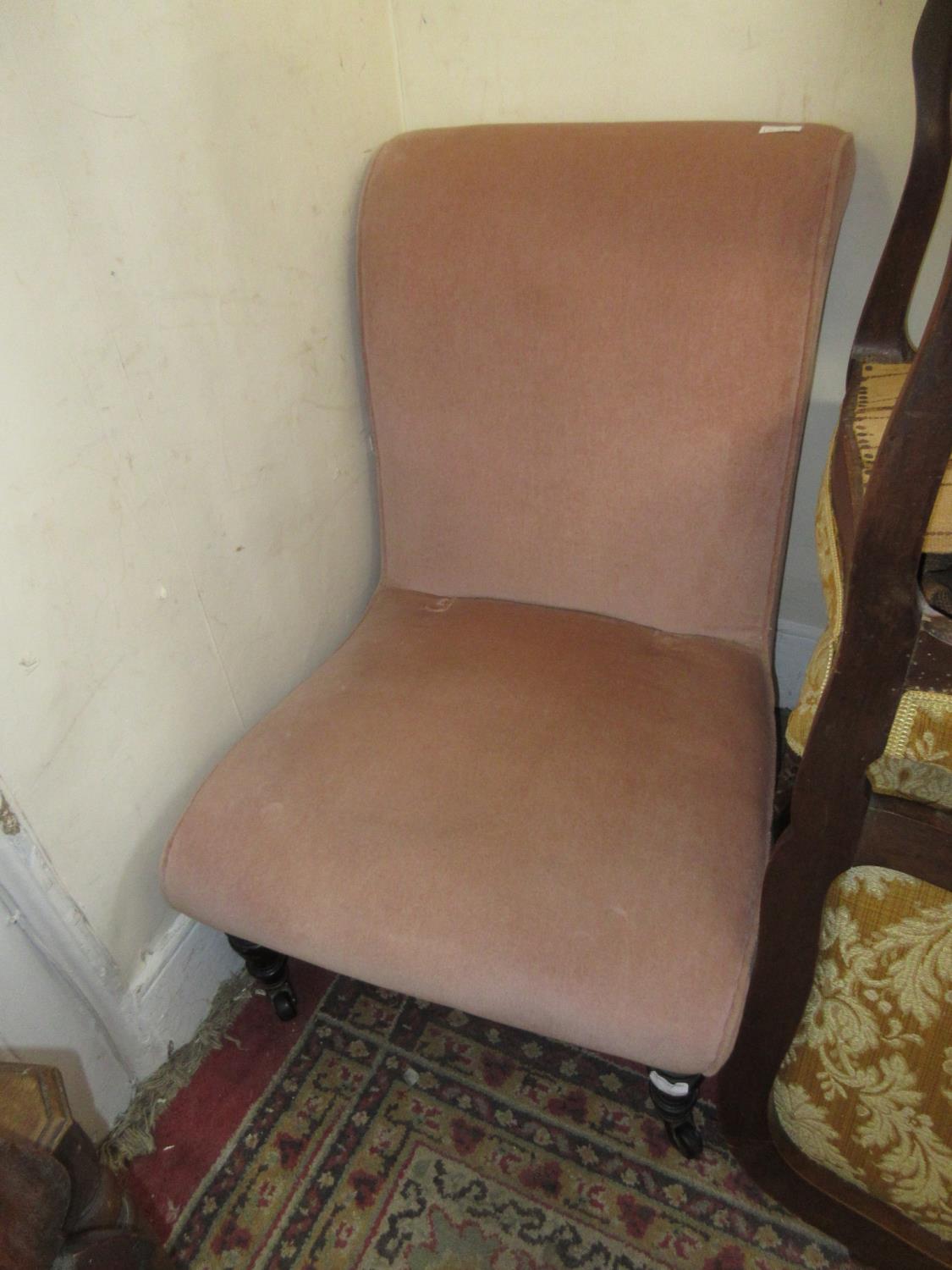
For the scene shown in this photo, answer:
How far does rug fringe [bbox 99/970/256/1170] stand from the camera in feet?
3.12

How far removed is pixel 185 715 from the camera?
914 mm

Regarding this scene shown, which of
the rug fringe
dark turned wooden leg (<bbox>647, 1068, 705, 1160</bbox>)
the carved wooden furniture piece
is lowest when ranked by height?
the rug fringe

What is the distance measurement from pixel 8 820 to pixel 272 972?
40 cm

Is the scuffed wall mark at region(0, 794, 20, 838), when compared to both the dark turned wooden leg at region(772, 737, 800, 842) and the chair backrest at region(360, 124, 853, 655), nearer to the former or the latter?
the chair backrest at region(360, 124, 853, 655)

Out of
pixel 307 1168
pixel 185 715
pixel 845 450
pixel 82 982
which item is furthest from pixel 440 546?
pixel 307 1168

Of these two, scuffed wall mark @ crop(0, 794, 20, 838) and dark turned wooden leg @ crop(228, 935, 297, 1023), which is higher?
scuffed wall mark @ crop(0, 794, 20, 838)

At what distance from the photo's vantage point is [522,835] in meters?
0.74

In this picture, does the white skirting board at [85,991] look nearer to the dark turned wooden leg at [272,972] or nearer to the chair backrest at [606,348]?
the dark turned wooden leg at [272,972]

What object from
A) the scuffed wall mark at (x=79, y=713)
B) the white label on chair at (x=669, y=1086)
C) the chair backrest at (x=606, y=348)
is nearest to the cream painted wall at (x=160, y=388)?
the scuffed wall mark at (x=79, y=713)

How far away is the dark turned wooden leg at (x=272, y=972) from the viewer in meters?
0.96

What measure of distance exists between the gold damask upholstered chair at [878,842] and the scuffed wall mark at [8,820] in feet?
2.16

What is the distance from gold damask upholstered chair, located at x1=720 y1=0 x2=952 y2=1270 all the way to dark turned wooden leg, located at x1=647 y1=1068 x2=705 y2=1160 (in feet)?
0.13

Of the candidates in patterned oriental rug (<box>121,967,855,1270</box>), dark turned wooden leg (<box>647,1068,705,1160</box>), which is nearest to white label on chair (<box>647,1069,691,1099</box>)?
dark turned wooden leg (<box>647,1068,705,1160</box>)

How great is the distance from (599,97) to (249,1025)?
4.08 feet
